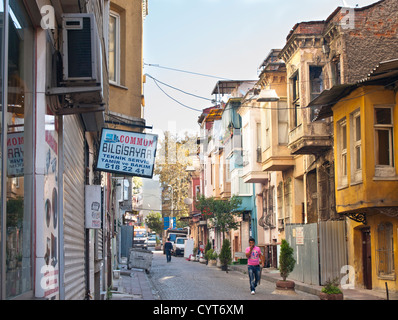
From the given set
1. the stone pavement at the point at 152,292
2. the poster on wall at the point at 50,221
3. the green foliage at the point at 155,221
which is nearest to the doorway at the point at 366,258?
the stone pavement at the point at 152,292

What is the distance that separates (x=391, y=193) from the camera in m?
19.0

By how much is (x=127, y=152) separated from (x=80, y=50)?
207 inches

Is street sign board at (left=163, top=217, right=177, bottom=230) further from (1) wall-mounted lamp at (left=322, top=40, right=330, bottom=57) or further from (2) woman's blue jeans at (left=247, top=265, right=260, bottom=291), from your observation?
(2) woman's blue jeans at (left=247, top=265, right=260, bottom=291)

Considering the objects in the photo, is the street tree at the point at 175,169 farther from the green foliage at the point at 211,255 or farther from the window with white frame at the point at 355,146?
the window with white frame at the point at 355,146

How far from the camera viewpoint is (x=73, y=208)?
30.7 ft

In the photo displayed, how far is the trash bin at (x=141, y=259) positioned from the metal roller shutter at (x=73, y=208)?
80.7 feet

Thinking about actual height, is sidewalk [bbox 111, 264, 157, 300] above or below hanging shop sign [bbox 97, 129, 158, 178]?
below

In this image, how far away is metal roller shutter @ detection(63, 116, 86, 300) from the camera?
8.25m

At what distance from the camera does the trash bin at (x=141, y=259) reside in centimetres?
3556

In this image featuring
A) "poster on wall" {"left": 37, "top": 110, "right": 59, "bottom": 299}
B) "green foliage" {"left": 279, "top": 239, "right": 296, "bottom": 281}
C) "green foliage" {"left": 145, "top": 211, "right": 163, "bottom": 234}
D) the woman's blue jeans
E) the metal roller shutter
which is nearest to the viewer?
"poster on wall" {"left": 37, "top": 110, "right": 59, "bottom": 299}

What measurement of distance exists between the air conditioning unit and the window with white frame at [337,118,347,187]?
16.3m

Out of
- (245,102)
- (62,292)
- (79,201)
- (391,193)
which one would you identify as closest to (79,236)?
(79,201)

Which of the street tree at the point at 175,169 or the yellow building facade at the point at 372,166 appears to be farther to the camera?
the street tree at the point at 175,169

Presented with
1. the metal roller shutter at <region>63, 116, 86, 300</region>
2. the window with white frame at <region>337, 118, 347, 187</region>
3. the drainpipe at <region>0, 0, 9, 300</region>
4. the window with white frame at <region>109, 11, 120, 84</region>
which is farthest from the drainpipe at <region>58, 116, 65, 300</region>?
the window with white frame at <region>337, 118, 347, 187</region>
